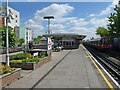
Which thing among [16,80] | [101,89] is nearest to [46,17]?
[16,80]

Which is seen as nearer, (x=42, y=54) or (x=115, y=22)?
(x=42, y=54)

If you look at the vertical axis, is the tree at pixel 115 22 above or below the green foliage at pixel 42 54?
above

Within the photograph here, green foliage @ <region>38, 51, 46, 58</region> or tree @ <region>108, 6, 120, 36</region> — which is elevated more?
tree @ <region>108, 6, 120, 36</region>

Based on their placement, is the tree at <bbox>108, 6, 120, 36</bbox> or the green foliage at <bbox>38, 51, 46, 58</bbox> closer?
the green foliage at <bbox>38, 51, 46, 58</bbox>

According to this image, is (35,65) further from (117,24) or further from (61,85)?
(117,24)

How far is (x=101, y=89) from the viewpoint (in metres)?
10.2

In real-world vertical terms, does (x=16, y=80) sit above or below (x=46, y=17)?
below

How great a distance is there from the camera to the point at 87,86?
35.1 ft

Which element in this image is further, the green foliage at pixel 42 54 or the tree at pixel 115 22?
the tree at pixel 115 22

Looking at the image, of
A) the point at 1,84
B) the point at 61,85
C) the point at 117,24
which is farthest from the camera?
the point at 117,24

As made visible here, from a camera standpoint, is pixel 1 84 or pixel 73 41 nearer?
pixel 1 84

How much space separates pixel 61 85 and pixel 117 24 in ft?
154

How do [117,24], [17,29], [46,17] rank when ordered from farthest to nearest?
[17,29]
[117,24]
[46,17]

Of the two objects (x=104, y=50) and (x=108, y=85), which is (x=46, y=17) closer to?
(x=104, y=50)
